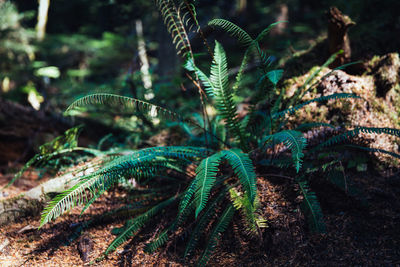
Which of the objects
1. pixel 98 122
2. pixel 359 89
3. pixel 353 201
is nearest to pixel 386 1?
pixel 359 89

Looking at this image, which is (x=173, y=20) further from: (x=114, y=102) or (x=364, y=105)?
(x=364, y=105)

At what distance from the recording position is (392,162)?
7.54ft

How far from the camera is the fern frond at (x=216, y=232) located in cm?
162

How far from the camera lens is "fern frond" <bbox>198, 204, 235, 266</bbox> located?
1621 mm

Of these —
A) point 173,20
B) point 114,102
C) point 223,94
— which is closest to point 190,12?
point 173,20

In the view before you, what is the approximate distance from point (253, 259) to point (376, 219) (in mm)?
1005

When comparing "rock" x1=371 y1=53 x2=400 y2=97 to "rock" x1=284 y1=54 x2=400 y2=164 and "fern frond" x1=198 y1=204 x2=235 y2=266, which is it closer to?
"rock" x1=284 y1=54 x2=400 y2=164

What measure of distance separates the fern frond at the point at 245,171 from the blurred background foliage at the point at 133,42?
2.67ft

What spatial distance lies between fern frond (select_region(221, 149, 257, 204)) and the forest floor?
0.55m

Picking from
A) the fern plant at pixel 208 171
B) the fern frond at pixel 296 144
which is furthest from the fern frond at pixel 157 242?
the fern frond at pixel 296 144

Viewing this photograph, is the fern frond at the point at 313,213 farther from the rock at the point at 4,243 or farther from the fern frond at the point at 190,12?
the rock at the point at 4,243

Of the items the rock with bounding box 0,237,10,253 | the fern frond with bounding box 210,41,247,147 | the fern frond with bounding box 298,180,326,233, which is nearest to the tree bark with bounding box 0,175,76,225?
the rock with bounding box 0,237,10,253

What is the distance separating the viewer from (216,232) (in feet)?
5.74

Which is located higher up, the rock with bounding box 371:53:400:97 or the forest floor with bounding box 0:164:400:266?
the rock with bounding box 371:53:400:97
